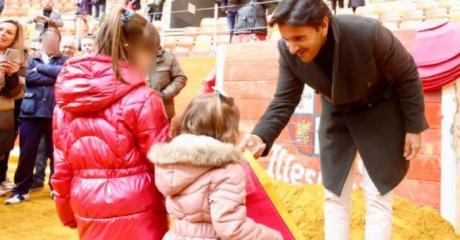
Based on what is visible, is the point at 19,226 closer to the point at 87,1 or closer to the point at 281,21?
the point at 281,21

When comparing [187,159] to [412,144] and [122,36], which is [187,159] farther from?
[412,144]

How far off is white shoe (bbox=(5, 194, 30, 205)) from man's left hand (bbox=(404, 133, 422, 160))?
3087 millimetres

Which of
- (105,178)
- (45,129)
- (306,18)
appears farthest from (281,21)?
(45,129)

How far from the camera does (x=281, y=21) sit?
167 centimetres

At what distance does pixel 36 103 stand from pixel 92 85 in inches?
95.1

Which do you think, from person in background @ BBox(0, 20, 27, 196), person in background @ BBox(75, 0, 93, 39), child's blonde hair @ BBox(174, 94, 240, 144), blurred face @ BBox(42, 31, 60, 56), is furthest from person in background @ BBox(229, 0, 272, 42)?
person in background @ BBox(75, 0, 93, 39)

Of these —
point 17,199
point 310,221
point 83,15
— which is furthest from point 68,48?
point 83,15

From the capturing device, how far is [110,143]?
165 centimetres

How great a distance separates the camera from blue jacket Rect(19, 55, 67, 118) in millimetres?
3787

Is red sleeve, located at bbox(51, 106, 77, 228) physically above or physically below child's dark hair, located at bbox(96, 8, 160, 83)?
below

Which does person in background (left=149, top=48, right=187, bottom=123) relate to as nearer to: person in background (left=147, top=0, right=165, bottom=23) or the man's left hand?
the man's left hand

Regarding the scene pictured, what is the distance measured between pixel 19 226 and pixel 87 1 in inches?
305

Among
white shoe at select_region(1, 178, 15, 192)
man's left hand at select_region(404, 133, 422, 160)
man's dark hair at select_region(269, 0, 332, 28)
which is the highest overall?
man's dark hair at select_region(269, 0, 332, 28)

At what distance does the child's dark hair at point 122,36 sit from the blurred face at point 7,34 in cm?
208
